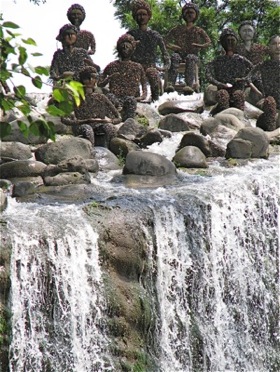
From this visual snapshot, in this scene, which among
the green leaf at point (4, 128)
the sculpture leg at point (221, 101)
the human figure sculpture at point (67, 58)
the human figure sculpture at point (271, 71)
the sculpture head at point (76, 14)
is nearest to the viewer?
the green leaf at point (4, 128)

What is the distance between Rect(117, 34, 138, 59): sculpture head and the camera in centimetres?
1205

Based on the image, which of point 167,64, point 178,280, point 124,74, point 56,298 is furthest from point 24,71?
point 167,64

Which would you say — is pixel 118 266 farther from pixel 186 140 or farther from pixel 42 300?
pixel 186 140

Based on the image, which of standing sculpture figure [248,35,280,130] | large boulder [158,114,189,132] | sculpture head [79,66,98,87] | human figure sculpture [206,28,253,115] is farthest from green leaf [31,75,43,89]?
human figure sculpture [206,28,253,115]

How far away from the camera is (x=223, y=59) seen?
13039mm

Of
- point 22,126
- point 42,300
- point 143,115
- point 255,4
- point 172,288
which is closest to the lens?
point 22,126

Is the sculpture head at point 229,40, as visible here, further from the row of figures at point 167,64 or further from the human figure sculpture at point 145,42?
the human figure sculpture at point 145,42

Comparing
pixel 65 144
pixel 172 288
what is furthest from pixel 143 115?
pixel 172 288

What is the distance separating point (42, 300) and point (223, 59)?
8085 mm

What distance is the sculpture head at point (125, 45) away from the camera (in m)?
12.0

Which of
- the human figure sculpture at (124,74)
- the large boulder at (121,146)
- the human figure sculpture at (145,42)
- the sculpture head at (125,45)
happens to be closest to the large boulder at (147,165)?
the large boulder at (121,146)

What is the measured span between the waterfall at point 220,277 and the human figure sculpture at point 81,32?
5858mm

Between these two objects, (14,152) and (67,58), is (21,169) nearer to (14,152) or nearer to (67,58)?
(14,152)

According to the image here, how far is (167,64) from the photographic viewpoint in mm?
13406
